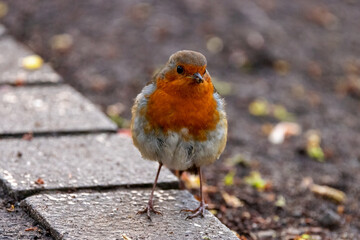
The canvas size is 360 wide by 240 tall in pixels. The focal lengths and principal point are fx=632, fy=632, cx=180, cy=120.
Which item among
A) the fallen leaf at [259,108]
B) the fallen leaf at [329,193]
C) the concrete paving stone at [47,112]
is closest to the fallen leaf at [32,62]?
the concrete paving stone at [47,112]

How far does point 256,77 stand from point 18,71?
82.8 inches

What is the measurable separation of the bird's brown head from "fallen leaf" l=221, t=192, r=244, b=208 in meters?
0.86

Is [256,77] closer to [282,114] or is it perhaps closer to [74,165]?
[282,114]

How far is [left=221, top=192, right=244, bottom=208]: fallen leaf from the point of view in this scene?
3.81 meters

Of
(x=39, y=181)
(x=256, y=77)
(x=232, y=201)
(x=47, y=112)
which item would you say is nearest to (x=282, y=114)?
(x=256, y=77)

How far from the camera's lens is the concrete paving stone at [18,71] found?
4812 mm

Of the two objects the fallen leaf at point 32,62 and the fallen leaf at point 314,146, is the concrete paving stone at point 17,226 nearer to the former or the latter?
the fallen leaf at point 32,62

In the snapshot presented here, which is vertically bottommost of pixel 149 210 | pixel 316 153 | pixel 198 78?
pixel 316 153

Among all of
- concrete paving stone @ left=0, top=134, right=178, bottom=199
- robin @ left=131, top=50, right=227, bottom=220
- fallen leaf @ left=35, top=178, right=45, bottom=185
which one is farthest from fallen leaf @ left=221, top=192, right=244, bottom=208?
fallen leaf @ left=35, top=178, right=45, bottom=185

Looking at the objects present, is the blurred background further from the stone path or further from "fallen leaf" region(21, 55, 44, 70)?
the stone path

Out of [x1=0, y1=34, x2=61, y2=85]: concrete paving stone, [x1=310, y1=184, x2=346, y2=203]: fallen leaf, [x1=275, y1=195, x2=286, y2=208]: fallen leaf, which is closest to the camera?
[x1=275, y1=195, x2=286, y2=208]: fallen leaf

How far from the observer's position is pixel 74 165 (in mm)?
3666

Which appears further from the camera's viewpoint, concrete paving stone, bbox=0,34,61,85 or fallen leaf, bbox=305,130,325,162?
concrete paving stone, bbox=0,34,61,85

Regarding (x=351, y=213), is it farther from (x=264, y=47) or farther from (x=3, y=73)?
(x=3, y=73)
